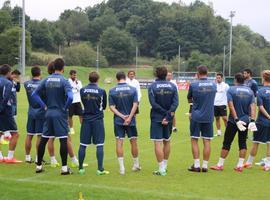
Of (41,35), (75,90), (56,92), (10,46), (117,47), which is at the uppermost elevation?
(41,35)

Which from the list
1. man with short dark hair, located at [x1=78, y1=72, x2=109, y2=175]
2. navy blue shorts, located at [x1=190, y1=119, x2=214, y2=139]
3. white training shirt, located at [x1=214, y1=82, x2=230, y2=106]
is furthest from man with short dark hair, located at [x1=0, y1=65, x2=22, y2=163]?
white training shirt, located at [x1=214, y1=82, x2=230, y2=106]

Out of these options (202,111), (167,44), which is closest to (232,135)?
(202,111)

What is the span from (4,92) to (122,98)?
9.82 feet

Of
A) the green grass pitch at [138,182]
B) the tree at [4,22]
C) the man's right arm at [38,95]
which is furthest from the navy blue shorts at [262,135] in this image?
the tree at [4,22]

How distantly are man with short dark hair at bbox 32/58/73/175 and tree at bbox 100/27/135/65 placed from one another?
104 m

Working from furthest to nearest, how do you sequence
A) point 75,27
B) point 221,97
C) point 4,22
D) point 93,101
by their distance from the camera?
point 75,27
point 4,22
point 221,97
point 93,101

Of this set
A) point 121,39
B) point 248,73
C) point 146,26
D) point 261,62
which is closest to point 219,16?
point 146,26

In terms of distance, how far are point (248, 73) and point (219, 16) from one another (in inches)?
5211

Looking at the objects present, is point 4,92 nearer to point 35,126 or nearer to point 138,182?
point 35,126

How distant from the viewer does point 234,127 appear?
33.9ft

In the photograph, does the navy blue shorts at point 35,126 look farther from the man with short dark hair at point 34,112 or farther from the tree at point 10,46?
the tree at point 10,46

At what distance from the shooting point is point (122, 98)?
9.76 meters

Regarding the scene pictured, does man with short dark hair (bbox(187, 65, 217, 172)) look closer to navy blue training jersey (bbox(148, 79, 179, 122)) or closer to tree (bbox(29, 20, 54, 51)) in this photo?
navy blue training jersey (bbox(148, 79, 179, 122))

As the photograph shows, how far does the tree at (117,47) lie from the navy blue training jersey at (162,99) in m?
104
